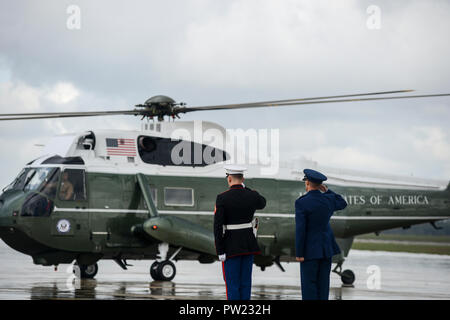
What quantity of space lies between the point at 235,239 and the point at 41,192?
780 cm

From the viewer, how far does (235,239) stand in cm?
909

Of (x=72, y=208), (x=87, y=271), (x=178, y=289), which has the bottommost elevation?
(x=178, y=289)

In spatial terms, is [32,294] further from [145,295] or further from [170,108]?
[170,108]

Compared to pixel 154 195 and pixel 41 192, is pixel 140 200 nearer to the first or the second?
pixel 154 195

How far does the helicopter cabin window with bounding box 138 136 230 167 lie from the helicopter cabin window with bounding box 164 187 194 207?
0.67 m

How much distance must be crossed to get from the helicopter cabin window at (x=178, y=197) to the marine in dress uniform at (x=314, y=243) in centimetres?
821

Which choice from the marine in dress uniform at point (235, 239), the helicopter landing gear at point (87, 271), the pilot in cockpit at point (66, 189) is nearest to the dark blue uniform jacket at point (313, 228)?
the marine in dress uniform at point (235, 239)

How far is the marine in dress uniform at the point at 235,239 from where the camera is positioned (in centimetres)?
903

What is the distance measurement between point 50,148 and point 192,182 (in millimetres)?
3486

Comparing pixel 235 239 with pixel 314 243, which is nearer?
pixel 314 243

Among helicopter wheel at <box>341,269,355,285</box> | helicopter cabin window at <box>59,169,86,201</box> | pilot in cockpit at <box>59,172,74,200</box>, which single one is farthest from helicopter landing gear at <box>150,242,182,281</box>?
helicopter wheel at <box>341,269,355,285</box>

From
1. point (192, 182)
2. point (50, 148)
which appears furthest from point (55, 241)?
point (192, 182)

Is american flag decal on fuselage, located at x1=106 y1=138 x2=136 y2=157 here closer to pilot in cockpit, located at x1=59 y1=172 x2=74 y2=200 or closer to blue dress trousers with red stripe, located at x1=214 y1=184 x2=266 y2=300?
pilot in cockpit, located at x1=59 y1=172 x2=74 y2=200

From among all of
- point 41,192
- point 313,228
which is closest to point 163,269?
point 41,192
